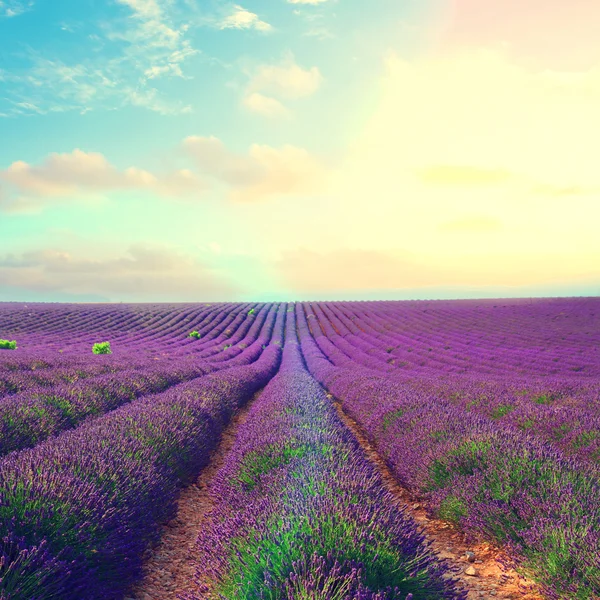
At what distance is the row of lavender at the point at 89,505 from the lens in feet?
7.15

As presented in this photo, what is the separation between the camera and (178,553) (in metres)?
3.57

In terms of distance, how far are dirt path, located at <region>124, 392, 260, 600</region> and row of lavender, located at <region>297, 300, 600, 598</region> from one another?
217cm

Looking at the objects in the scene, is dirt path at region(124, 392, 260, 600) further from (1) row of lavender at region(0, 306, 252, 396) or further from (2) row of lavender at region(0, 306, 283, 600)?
(1) row of lavender at region(0, 306, 252, 396)

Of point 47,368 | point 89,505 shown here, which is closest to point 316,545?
point 89,505

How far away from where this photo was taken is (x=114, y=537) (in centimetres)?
277

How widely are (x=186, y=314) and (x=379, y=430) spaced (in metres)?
36.3

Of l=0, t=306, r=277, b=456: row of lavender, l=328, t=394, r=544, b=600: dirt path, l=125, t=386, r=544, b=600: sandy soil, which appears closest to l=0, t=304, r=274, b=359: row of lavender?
l=0, t=306, r=277, b=456: row of lavender

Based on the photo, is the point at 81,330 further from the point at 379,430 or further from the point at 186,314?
the point at 379,430

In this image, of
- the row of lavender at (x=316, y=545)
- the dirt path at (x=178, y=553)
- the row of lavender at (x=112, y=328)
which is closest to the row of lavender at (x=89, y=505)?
the dirt path at (x=178, y=553)

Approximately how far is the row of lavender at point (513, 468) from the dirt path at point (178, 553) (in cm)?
217

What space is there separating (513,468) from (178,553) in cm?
281

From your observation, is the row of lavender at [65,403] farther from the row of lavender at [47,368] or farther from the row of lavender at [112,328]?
the row of lavender at [112,328]

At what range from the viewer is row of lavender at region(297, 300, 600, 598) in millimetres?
2707

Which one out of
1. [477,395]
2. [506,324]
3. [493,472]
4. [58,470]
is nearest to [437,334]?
[506,324]
